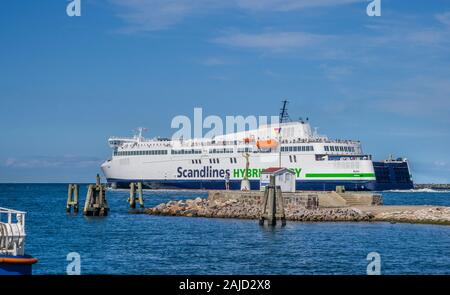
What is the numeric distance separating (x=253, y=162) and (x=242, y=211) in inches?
2023

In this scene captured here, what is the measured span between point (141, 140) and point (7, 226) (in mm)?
95755

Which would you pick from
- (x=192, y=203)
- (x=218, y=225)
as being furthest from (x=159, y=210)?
(x=218, y=225)

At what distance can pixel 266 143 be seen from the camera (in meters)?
99.9

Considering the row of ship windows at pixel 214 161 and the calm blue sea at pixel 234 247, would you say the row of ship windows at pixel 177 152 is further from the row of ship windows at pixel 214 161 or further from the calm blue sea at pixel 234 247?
the calm blue sea at pixel 234 247

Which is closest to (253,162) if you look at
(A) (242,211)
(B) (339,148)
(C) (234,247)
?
(B) (339,148)

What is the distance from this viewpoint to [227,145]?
10288 centimetres

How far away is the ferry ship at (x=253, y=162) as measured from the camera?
9350cm

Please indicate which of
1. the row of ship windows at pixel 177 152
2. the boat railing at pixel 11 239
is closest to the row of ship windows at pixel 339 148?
the row of ship windows at pixel 177 152

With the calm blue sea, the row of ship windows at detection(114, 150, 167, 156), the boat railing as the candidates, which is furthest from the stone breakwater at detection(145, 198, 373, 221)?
the row of ship windows at detection(114, 150, 167, 156)

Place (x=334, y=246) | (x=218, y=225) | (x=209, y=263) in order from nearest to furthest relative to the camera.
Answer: (x=209, y=263) → (x=334, y=246) → (x=218, y=225)

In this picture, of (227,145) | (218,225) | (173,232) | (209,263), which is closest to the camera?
(209,263)

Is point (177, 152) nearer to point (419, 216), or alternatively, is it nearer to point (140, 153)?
point (140, 153)
